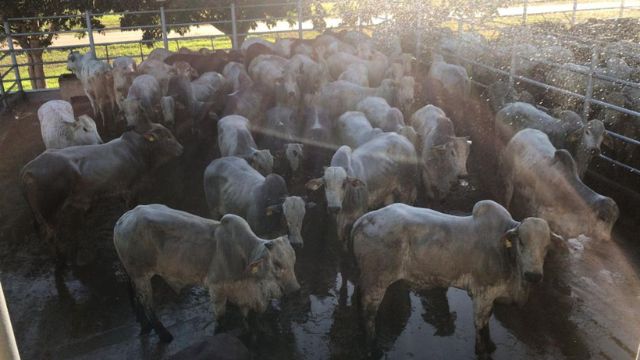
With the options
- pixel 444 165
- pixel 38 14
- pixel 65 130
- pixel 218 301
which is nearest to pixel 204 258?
pixel 218 301

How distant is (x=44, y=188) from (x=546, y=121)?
7.07 meters

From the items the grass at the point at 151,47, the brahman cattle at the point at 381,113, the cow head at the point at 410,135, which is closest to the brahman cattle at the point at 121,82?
the brahman cattle at the point at 381,113

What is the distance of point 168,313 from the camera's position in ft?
19.9

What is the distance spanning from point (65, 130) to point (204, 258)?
515 centimetres

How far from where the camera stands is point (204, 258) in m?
5.39

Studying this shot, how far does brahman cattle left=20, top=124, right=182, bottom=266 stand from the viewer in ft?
23.3

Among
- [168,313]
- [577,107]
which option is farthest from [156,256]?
[577,107]

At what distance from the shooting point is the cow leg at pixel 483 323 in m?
5.16

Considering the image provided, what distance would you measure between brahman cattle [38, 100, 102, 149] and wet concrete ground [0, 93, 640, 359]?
6.81 ft

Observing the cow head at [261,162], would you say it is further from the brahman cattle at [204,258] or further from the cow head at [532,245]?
the cow head at [532,245]

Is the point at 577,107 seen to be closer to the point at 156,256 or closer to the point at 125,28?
the point at 156,256

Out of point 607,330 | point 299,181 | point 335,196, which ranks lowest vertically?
point 607,330

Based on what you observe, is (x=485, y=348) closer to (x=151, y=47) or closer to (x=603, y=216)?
(x=603, y=216)

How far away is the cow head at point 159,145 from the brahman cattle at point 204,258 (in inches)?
114
